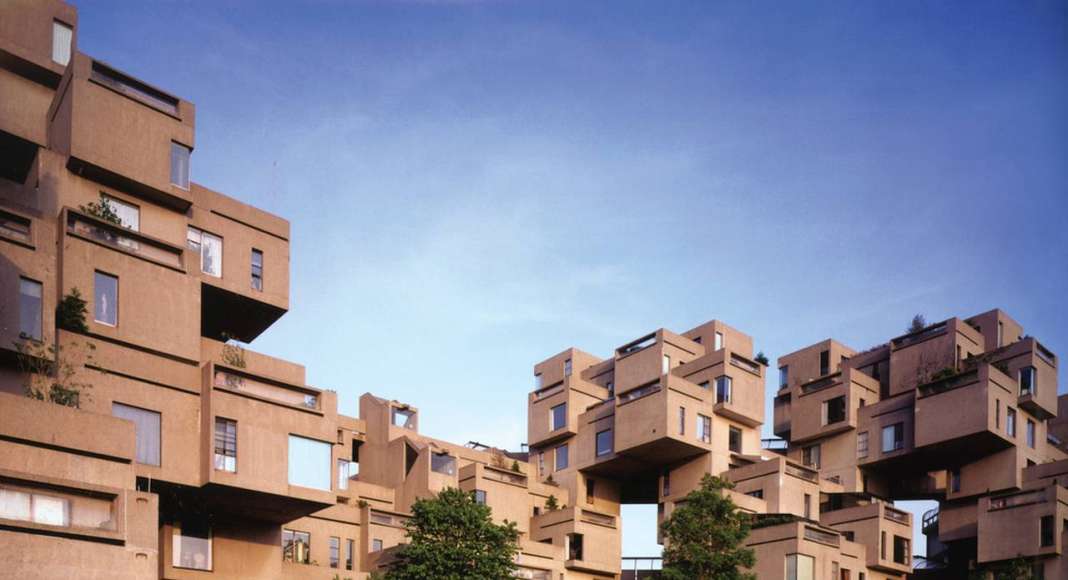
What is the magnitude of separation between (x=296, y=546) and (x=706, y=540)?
15.2 m

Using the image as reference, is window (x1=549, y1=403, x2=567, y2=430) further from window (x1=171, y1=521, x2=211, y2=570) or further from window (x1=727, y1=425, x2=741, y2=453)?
window (x1=171, y1=521, x2=211, y2=570)

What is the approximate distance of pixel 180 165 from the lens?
3719 centimetres

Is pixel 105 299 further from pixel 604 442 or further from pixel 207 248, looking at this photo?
pixel 604 442

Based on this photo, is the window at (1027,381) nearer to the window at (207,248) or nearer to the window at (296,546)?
the window at (296,546)

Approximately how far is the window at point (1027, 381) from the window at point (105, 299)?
46.6m

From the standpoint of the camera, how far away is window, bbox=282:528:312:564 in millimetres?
42188

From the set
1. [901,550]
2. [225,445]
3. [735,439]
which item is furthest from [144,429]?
[901,550]

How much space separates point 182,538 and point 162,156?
11.5 metres

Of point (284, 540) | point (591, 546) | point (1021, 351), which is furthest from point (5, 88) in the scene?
point (1021, 351)

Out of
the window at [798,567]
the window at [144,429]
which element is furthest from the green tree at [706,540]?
the window at [144,429]

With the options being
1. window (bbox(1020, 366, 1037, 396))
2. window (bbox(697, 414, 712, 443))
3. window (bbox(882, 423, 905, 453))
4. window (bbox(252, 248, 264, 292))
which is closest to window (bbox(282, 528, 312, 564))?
window (bbox(252, 248, 264, 292))

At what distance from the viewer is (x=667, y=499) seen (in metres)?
61.3

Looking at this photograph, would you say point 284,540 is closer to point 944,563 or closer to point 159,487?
point 159,487

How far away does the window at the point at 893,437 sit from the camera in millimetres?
63281
